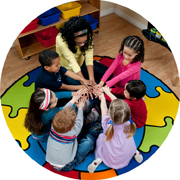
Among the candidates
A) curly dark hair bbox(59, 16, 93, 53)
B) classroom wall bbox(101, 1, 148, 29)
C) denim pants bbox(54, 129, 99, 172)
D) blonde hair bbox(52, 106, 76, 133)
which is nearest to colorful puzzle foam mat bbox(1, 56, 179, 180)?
denim pants bbox(54, 129, 99, 172)

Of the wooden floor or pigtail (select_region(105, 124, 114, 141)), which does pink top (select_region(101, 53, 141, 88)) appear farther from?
the wooden floor

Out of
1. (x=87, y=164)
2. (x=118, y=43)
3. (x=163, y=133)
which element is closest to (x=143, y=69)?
(x=118, y=43)

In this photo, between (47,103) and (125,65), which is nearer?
(47,103)

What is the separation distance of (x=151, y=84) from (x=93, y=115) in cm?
97

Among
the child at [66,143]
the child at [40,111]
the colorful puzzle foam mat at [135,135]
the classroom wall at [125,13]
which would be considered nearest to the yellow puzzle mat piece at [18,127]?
the colorful puzzle foam mat at [135,135]

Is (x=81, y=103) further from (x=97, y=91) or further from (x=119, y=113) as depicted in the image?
(x=119, y=113)

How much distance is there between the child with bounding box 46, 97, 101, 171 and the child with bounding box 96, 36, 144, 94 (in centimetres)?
56

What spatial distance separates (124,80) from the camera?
1.99 m

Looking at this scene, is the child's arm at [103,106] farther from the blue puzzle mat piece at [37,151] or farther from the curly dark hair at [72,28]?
the blue puzzle mat piece at [37,151]

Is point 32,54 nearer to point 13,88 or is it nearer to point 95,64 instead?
point 13,88

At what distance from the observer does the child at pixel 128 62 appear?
1.74m

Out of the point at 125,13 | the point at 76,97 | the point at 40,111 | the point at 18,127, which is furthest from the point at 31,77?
the point at 125,13

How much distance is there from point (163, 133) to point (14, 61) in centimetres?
222

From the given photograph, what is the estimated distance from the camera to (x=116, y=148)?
1457 millimetres
